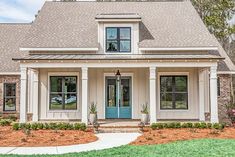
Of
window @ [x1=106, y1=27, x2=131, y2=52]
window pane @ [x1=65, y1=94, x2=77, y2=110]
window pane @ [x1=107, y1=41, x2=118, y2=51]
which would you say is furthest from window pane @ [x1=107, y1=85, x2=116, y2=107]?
window @ [x1=106, y1=27, x2=131, y2=52]

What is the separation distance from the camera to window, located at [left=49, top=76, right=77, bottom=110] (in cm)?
1995

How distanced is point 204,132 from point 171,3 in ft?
36.9

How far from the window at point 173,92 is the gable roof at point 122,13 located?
2.11m

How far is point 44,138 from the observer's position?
45.3ft

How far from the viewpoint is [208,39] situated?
65.2ft

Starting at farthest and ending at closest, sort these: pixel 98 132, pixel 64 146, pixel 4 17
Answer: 1. pixel 4 17
2. pixel 98 132
3. pixel 64 146

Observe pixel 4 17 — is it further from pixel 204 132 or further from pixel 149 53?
pixel 204 132

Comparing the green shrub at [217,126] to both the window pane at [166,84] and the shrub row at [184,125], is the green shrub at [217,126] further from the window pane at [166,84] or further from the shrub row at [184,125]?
the window pane at [166,84]

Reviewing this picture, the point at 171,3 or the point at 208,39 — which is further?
the point at 171,3

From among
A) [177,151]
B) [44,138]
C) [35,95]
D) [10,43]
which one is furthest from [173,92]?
[10,43]

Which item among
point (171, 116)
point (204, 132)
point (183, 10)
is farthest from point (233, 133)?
point (183, 10)

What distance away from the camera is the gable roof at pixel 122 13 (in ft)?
64.8

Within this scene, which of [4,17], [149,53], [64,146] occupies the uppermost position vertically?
[4,17]

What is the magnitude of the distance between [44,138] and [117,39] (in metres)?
8.51
